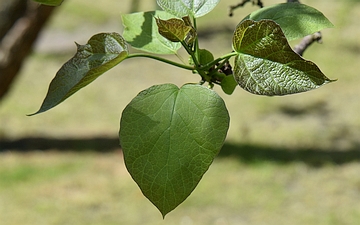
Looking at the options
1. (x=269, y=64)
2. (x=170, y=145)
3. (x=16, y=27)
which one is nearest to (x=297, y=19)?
(x=269, y=64)

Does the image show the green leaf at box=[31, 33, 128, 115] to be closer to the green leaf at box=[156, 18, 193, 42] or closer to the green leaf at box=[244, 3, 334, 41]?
the green leaf at box=[156, 18, 193, 42]

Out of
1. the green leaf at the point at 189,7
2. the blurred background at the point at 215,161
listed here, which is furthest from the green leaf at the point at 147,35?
the blurred background at the point at 215,161

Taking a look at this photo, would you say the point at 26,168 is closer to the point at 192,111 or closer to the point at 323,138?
the point at 323,138

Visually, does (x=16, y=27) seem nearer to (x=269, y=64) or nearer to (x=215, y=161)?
(x=215, y=161)

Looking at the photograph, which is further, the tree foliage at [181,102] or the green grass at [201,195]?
the green grass at [201,195]

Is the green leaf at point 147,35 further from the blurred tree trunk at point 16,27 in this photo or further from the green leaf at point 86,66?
the blurred tree trunk at point 16,27

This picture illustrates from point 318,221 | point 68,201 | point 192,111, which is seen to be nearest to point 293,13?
point 192,111
